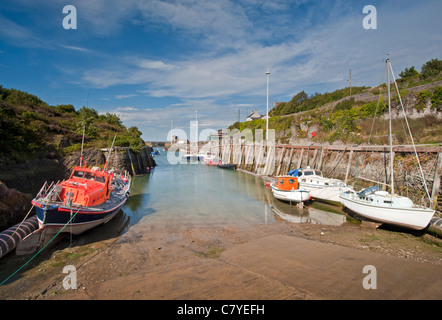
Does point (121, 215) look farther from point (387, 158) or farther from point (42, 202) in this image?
point (387, 158)

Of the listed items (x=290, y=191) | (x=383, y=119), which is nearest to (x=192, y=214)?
(x=290, y=191)

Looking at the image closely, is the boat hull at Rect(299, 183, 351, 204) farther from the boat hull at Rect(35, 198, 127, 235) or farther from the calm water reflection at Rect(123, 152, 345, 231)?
the boat hull at Rect(35, 198, 127, 235)

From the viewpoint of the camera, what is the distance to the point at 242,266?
869 cm

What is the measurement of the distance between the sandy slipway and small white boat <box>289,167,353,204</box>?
18.8 feet

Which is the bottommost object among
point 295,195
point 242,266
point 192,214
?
point 192,214

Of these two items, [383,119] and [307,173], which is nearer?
[307,173]

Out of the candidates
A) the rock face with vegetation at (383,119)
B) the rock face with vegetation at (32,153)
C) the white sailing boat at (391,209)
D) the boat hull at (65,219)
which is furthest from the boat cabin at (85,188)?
the rock face with vegetation at (383,119)

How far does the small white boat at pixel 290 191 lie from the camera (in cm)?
1895

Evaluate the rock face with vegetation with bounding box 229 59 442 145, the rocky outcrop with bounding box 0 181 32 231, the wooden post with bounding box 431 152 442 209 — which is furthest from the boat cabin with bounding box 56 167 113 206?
the wooden post with bounding box 431 152 442 209

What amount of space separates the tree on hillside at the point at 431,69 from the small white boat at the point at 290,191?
30.4 meters

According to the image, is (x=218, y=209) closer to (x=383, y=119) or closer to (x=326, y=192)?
(x=326, y=192)

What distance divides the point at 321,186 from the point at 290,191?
2732mm

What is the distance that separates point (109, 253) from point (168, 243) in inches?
107

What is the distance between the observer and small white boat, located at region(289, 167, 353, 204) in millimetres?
18556
